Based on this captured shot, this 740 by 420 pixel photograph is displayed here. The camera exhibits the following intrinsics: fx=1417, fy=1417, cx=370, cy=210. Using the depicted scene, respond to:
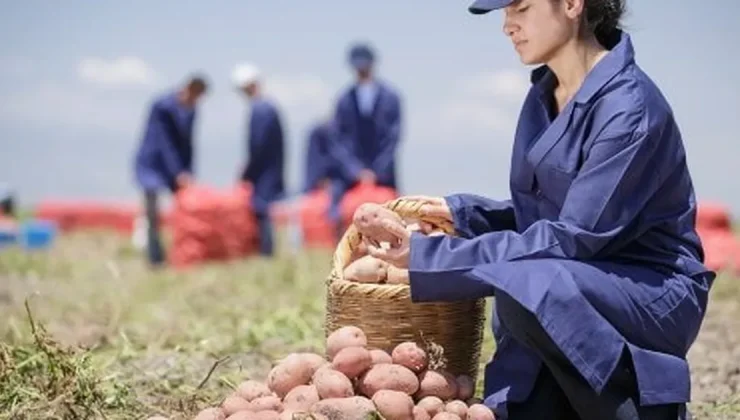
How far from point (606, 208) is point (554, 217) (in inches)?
10.6

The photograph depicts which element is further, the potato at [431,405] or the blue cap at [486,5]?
the blue cap at [486,5]

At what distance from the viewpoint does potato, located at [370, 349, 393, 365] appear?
11.6 feet

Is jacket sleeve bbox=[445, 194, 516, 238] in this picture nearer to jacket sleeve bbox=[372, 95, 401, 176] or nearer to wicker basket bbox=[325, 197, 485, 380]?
wicker basket bbox=[325, 197, 485, 380]

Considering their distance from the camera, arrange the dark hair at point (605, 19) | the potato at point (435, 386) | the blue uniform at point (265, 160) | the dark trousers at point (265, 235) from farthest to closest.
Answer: the blue uniform at point (265, 160), the dark trousers at point (265, 235), the dark hair at point (605, 19), the potato at point (435, 386)

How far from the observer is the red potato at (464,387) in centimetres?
364

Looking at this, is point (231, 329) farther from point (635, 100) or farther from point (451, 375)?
point (635, 100)

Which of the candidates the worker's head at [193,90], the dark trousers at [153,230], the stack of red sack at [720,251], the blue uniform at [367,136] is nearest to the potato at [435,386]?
the stack of red sack at [720,251]

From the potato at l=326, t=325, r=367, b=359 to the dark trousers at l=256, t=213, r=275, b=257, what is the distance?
26.5ft

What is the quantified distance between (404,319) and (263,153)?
8.41m

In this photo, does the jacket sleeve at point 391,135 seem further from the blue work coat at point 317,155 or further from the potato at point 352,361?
the potato at point 352,361

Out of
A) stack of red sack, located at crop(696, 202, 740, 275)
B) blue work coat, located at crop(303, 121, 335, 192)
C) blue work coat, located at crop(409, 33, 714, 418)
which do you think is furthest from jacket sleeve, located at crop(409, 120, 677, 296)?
blue work coat, located at crop(303, 121, 335, 192)

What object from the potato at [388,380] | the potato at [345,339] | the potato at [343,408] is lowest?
the potato at [343,408]

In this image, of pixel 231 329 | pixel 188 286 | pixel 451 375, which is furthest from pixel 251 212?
pixel 451 375

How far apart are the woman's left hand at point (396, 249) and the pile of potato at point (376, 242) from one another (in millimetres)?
15
